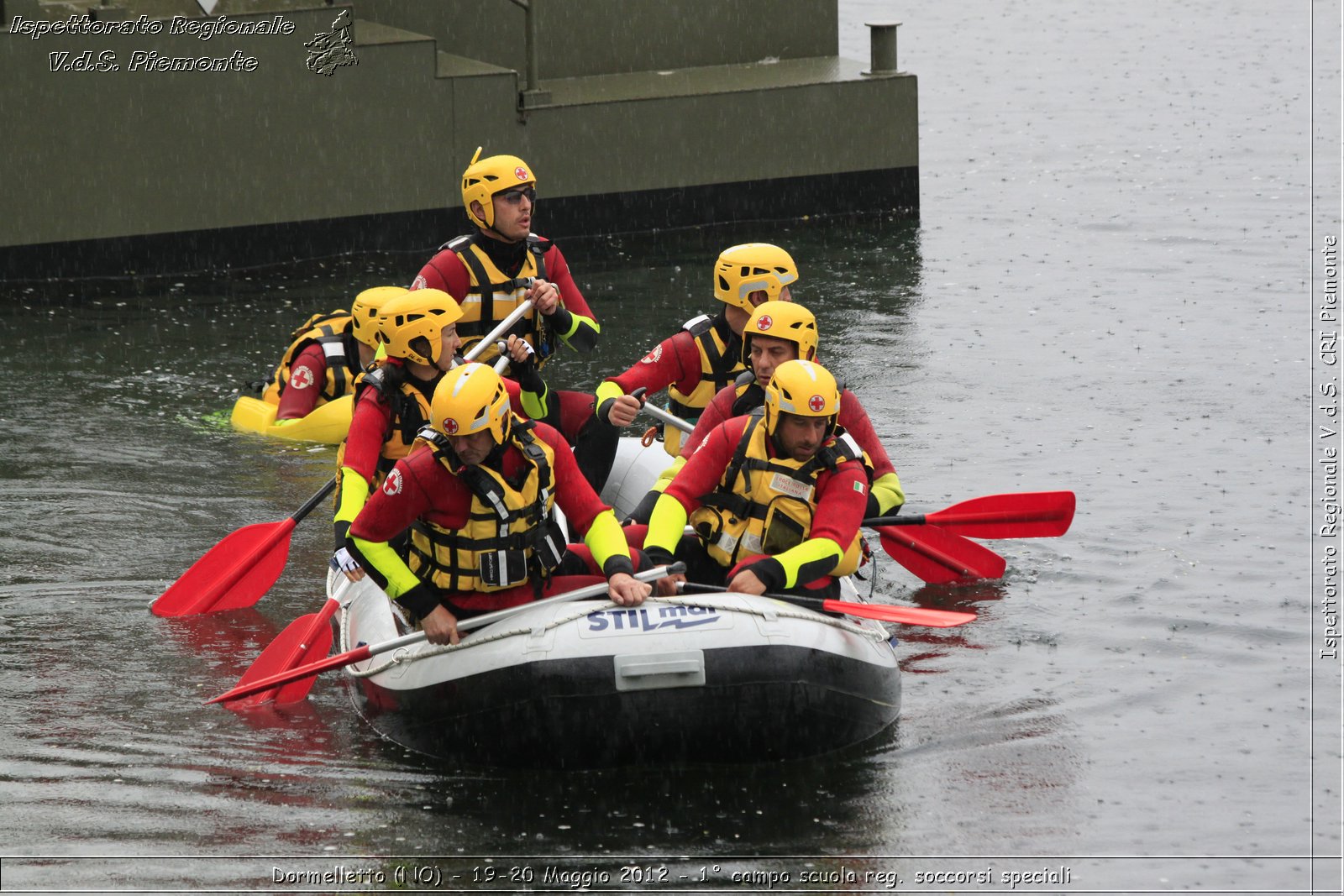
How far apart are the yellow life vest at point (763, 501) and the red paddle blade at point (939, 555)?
65.6 inches

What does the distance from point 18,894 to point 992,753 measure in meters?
3.36

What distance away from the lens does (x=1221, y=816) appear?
6.34 metres

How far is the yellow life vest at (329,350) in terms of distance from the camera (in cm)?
1062

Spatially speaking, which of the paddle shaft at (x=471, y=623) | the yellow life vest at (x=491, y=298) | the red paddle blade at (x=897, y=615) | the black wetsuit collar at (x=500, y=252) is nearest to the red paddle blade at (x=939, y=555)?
the red paddle blade at (x=897, y=615)

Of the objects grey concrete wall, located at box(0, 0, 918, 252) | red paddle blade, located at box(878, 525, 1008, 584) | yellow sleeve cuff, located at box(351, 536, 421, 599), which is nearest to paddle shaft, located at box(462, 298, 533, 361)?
yellow sleeve cuff, located at box(351, 536, 421, 599)

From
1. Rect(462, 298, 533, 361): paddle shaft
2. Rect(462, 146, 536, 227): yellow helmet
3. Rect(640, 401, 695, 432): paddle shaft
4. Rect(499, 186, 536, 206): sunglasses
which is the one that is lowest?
Rect(640, 401, 695, 432): paddle shaft

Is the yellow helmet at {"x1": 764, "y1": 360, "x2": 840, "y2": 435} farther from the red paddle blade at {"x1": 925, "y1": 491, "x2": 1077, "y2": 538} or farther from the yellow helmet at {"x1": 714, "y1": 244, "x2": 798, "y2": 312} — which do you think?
the red paddle blade at {"x1": 925, "y1": 491, "x2": 1077, "y2": 538}

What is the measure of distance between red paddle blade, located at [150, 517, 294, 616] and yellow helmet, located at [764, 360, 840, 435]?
267 centimetres

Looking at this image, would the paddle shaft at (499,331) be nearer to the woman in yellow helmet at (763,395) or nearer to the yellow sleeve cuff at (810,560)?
the woman in yellow helmet at (763,395)

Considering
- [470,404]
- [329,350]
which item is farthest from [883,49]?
[470,404]

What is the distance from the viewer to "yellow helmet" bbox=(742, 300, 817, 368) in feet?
23.5

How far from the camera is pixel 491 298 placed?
8367 millimetres

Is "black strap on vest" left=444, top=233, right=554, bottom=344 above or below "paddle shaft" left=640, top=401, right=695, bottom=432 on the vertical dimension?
above

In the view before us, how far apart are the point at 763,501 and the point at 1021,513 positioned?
197cm
